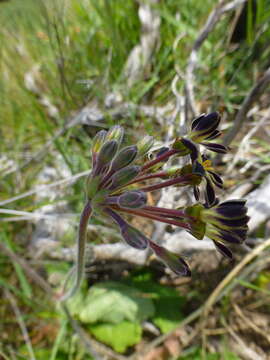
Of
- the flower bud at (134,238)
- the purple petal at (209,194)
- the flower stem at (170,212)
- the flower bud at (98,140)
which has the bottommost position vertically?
the flower bud at (134,238)

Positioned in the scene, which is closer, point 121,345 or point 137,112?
point 121,345

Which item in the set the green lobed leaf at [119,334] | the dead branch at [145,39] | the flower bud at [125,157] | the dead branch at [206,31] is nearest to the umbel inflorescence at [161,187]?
the flower bud at [125,157]

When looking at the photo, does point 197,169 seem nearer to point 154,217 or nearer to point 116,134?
point 154,217

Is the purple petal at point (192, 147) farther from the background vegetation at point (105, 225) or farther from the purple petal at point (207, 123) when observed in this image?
the background vegetation at point (105, 225)

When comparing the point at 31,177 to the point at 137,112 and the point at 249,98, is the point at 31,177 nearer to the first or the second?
the point at 137,112

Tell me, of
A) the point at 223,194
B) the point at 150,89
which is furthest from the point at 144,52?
the point at 223,194

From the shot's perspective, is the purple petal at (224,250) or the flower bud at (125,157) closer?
the purple petal at (224,250)

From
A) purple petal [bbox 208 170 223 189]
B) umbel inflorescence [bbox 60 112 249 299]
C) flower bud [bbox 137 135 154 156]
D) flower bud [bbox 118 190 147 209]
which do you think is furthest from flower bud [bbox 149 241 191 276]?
flower bud [bbox 137 135 154 156]
